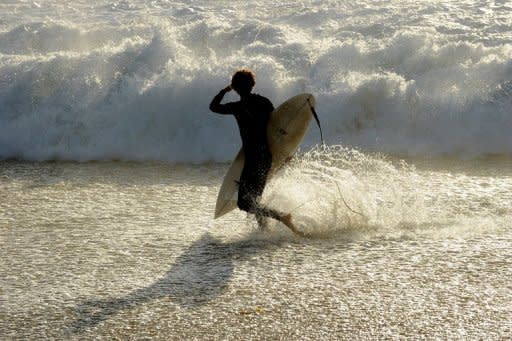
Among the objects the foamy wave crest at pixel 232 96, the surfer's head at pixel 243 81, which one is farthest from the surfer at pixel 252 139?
the foamy wave crest at pixel 232 96

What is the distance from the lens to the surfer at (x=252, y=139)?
6715 mm

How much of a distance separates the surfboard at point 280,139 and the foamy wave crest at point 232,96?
290 centimetres

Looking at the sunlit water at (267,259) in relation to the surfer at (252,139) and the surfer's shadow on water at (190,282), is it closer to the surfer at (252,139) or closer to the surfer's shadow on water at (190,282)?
the surfer's shadow on water at (190,282)

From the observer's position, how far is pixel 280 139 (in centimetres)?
748

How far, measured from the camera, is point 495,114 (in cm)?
1070

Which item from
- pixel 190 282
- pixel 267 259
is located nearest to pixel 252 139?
pixel 267 259

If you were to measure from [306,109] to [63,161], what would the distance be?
407 centimetres

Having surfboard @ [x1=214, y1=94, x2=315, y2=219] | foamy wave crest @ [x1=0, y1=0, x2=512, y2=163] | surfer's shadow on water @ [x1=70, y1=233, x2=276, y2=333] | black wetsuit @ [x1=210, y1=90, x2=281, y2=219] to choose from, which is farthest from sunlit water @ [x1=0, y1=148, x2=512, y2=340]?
foamy wave crest @ [x1=0, y1=0, x2=512, y2=163]

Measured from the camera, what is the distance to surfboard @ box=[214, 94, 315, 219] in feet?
24.0

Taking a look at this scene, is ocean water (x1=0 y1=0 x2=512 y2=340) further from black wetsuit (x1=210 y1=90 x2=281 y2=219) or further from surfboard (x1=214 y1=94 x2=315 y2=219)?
black wetsuit (x1=210 y1=90 x2=281 y2=219)

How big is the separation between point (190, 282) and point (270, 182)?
1.87 metres

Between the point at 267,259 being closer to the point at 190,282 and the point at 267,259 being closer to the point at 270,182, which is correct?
the point at 190,282

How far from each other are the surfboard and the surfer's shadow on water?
0.47m

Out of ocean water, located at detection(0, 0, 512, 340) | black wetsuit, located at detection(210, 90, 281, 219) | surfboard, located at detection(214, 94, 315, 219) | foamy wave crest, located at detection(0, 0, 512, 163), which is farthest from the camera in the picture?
foamy wave crest, located at detection(0, 0, 512, 163)
